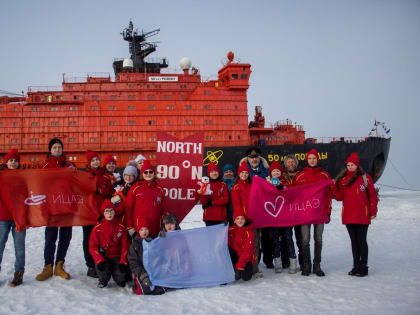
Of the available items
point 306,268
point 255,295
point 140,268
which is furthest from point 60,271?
point 306,268

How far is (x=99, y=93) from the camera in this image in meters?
19.5

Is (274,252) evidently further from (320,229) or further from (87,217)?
(87,217)

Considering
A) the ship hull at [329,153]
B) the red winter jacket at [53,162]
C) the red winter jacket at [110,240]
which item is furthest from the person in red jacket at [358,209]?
the ship hull at [329,153]

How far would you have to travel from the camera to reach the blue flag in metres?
4.32

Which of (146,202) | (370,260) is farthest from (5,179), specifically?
(370,260)

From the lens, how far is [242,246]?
477cm

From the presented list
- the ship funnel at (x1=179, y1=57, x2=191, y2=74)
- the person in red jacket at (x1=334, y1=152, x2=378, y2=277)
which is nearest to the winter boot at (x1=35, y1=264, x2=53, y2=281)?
the person in red jacket at (x1=334, y1=152, x2=378, y2=277)

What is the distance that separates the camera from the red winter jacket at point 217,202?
523 cm

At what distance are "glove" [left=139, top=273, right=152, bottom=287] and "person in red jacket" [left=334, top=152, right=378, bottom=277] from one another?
2853 mm

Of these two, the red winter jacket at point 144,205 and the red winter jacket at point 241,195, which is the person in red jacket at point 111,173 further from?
the red winter jacket at point 241,195

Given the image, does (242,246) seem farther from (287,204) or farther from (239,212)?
(287,204)

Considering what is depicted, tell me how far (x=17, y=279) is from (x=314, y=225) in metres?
4.25

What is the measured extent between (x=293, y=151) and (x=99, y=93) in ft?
37.7

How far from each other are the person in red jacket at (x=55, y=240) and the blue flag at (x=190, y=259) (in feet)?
4.78
